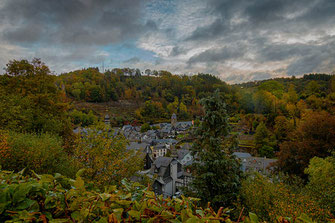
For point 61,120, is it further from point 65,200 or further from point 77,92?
point 77,92

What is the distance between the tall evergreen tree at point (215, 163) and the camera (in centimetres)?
1090

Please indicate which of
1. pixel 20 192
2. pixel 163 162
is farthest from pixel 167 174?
pixel 20 192

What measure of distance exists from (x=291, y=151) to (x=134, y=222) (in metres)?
21.4

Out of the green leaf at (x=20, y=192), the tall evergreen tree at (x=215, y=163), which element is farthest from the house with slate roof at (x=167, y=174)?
the green leaf at (x=20, y=192)

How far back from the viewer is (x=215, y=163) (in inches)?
428

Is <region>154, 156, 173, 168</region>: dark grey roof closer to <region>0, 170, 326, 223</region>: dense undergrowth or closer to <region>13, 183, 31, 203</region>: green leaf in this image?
<region>0, 170, 326, 223</region>: dense undergrowth

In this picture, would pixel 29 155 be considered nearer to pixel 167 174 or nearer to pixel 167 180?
pixel 167 180

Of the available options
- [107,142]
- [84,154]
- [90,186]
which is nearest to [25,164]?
[84,154]

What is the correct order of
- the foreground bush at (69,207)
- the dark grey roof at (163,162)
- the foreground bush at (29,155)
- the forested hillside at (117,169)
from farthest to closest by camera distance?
the dark grey roof at (163,162)
the foreground bush at (29,155)
the forested hillside at (117,169)
the foreground bush at (69,207)

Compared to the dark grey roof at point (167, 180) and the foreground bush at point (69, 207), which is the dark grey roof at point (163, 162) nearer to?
the dark grey roof at point (167, 180)

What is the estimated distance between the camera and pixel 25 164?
8.67 m

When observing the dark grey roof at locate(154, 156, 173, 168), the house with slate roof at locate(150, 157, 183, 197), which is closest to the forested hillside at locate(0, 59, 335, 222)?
the house with slate roof at locate(150, 157, 183, 197)

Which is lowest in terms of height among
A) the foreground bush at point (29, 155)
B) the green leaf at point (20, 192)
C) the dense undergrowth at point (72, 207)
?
the foreground bush at point (29, 155)

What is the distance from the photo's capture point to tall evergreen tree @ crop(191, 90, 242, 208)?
35.8ft
